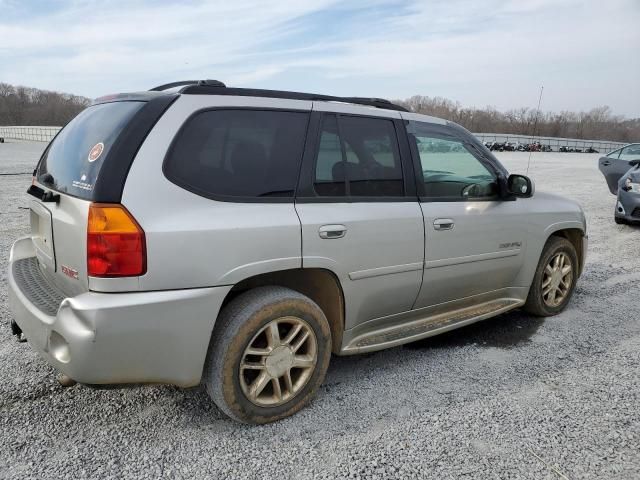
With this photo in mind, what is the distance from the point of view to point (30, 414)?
108 inches

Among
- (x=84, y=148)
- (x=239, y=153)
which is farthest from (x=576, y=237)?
(x=84, y=148)

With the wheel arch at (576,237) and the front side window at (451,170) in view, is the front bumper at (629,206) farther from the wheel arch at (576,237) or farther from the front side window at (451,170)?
the front side window at (451,170)

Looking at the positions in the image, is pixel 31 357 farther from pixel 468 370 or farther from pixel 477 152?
pixel 477 152

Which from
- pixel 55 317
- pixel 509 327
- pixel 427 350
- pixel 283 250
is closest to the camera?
pixel 55 317

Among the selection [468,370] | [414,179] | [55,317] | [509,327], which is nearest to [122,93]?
[55,317]

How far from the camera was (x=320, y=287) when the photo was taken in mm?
2941

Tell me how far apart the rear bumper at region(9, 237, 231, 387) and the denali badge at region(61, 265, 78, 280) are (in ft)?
0.46

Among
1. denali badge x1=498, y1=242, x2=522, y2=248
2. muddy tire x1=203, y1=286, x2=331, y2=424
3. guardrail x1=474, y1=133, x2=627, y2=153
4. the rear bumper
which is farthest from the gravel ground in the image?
guardrail x1=474, y1=133, x2=627, y2=153

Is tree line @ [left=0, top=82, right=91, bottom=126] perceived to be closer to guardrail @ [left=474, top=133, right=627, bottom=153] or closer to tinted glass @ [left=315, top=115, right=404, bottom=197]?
guardrail @ [left=474, top=133, right=627, bottom=153]

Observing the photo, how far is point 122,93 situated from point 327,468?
89.7 inches

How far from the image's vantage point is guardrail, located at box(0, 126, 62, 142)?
5796 centimetres

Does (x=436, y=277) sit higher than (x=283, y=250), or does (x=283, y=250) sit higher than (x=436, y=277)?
(x=283, y=250)

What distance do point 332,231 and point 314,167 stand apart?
38 cm

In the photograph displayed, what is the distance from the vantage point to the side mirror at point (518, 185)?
382cm
